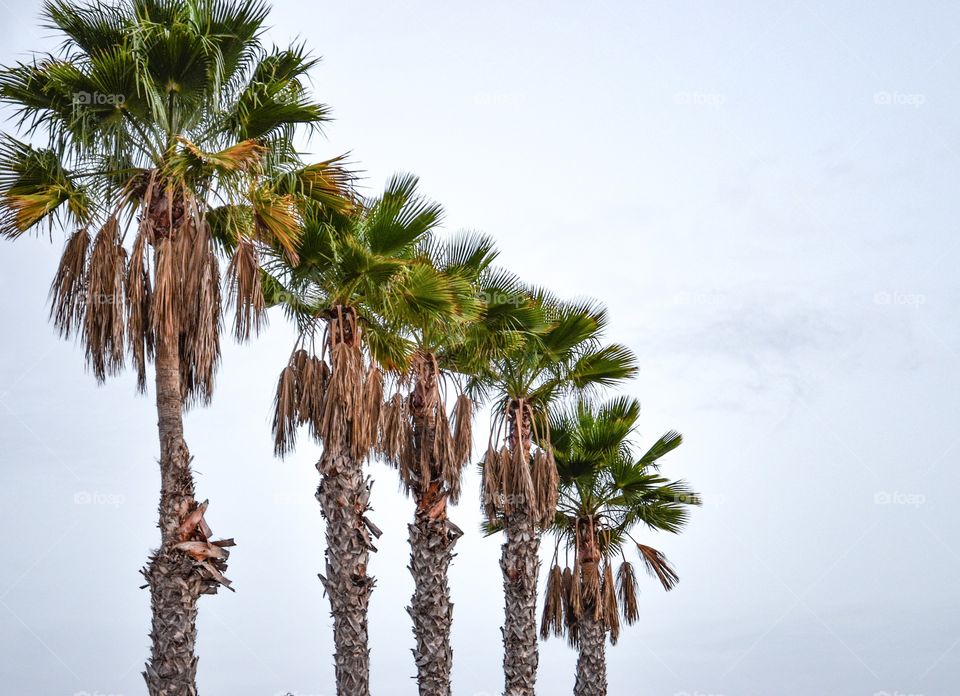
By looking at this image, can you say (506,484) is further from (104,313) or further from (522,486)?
(104,313)

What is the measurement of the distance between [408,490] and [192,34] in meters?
9.88

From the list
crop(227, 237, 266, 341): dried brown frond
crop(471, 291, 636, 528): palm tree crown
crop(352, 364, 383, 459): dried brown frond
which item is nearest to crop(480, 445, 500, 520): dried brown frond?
crop(471, 291, 636, 528): palm tree crown

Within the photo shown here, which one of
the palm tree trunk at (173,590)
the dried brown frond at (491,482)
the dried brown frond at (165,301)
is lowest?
the palm tree trunk at (173,590)

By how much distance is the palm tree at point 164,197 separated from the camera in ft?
48.1

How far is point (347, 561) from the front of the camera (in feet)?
60.3

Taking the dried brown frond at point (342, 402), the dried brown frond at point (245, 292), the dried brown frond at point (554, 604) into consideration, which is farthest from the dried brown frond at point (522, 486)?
the dried brown frond at point (245, 292)

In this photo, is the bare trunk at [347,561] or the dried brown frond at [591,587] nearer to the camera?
the bare trunk at [347,561]

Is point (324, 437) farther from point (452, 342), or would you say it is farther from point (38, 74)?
point (38, 74)

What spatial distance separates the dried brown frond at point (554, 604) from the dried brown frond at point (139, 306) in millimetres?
13613

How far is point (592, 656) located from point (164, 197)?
1557cm

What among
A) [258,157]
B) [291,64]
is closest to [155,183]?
[258,157]

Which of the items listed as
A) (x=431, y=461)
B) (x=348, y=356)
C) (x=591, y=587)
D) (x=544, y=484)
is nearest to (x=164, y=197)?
(x=348, y=356)

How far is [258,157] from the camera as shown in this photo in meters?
15.8

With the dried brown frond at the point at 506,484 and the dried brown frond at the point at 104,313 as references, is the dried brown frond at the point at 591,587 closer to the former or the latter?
the dried brown frond at the point at 506,484
